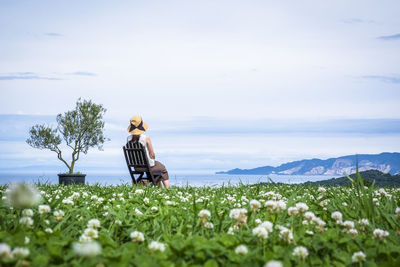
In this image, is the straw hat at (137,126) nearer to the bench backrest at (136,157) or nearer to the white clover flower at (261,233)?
the bench backrest at (136,157)

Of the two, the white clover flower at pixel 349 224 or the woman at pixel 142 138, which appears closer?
the white clover flower at pixel 349 224

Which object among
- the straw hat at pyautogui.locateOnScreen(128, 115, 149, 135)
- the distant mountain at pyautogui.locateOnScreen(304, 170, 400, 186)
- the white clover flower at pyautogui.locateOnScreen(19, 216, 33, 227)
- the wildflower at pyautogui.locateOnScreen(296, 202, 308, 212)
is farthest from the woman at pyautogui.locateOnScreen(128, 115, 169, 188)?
the wildflower at pyautogui.locateOnScreen(296, 202, 308, 212)

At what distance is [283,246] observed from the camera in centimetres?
262

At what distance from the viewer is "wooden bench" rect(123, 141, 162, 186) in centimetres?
1150

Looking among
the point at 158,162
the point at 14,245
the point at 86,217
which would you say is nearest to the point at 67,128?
the point at 158,162

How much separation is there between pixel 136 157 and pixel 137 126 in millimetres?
999

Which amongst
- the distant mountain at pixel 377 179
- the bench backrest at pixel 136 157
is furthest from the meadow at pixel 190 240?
the distant mountain at pixel 377 179

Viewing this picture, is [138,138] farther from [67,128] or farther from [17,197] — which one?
[67,128]

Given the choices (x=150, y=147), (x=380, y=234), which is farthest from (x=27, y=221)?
(x=150, y=147)

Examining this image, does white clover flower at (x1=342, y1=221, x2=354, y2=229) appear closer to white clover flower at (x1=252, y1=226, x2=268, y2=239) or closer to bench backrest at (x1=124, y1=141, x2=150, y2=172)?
white clover flower at (x1=252, y1=226, x2=268, y2=239)

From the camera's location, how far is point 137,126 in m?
12.0

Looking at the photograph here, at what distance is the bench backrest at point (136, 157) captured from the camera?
452 inches

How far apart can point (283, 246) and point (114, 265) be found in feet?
4.01

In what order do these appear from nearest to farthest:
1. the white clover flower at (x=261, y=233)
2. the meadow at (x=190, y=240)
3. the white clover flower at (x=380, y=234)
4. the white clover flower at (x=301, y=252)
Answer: the meadow at (x=190, y=240)
the white clover flower at (x=301, y=252)
the white clover flower at (x=261, y=233)
the white clover flower at (x=380, y=234)
